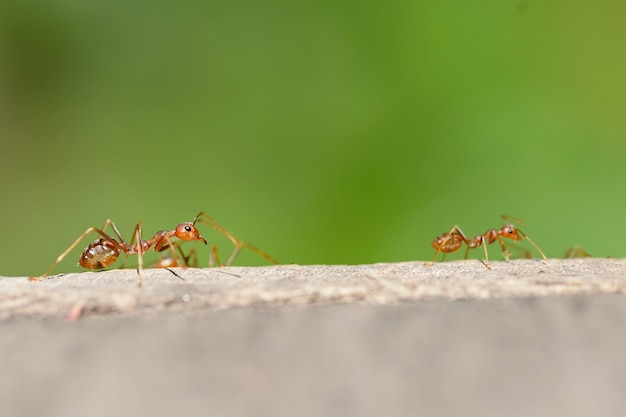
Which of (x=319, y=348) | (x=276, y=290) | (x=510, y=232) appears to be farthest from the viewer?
(x=510, y=232)

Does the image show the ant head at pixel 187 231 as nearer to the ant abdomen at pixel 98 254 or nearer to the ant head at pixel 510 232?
the ant abdomen at pixel 98 254

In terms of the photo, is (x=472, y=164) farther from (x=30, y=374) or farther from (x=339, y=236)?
(x=30, y=374)

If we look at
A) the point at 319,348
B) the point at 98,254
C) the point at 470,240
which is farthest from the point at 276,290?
the point at 470,240

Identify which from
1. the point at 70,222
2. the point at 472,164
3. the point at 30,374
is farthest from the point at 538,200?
the point at 30,374

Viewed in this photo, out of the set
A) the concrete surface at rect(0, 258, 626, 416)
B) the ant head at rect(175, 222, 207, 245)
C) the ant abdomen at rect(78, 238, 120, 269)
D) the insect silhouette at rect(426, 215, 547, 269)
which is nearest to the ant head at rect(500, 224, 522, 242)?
the insect silhouette at rect(426, 215, 547, 269)

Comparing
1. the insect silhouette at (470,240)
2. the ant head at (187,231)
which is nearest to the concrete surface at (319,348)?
the ant head at (187,231)

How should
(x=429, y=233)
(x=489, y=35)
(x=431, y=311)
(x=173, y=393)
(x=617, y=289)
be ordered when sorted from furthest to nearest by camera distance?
(x=489, y=35)
(x=429, y=233)
(x=617, y=289)
(x=431, y=311)
(x=173, y=393)

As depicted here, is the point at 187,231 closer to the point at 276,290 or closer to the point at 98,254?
the point at 98,254

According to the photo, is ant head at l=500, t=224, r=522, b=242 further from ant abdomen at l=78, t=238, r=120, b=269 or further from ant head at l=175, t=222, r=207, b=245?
ant abdomen at l=78, t=238, r=120, b=269
